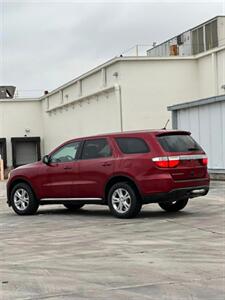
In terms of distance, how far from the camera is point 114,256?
7.80 metres

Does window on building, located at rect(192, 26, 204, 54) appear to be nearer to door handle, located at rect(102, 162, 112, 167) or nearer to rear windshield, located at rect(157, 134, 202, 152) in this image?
rear windshield, located at rect(157, 134, 202, 152)

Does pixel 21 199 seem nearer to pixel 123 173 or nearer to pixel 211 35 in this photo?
pixel 123 173

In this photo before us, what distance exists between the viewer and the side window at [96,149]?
12.1 metres

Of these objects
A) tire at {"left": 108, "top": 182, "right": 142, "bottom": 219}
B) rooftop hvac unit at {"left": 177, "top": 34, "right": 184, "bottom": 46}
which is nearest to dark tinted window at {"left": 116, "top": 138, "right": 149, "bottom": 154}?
tire at {"left": 108, "top": 182, "right": 142, "bottom": 219}

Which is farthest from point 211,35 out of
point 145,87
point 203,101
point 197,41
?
point 203,101

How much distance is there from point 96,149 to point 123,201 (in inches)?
55.3

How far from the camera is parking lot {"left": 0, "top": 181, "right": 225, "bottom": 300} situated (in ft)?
19.9

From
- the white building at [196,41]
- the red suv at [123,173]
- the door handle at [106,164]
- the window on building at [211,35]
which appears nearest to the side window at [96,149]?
the red suv at [123,173]

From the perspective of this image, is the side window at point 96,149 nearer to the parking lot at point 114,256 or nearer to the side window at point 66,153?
the side window at point 66,153

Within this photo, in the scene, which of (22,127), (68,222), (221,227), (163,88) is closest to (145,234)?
(221,227)

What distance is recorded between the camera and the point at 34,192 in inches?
514

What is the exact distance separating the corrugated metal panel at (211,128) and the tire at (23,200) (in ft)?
30.0

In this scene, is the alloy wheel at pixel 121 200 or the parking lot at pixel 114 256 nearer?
the parking lot at pixel 114 256

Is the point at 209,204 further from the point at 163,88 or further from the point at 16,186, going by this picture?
A: the point at 163,88
